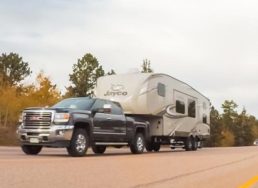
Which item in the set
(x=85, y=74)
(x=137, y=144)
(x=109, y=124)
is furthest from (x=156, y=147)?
(x=85, y=74)

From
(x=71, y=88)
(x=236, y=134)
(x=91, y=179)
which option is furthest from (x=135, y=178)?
(x=236, y=134)

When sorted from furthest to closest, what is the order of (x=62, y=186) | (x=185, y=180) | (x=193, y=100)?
1. (x=193, y=100)
2. (x=185, y=180)
3. (x=62, y=186)

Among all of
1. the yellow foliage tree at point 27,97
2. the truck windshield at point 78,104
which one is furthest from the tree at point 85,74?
the truck windshield at point 78,104

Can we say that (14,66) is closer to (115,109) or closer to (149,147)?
(149,147)

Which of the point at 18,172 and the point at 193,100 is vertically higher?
the point at 193,100

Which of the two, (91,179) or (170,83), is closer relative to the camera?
(91,179)

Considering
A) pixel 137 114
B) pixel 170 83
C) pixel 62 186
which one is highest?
pixel 170 83

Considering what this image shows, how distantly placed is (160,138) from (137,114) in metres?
2.87

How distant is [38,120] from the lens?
56.7 ft

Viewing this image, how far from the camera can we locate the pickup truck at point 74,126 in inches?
671

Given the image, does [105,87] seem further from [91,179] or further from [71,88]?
[71,88]

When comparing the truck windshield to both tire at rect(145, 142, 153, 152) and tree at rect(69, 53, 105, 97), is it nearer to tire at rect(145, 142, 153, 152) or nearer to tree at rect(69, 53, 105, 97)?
tire at rect(145, 142, 153, 152)

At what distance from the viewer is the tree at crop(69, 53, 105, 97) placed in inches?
2736

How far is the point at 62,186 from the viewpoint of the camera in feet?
32.0
